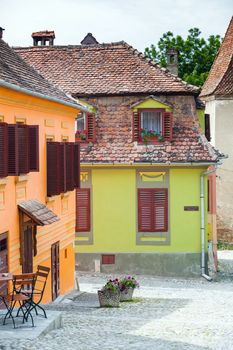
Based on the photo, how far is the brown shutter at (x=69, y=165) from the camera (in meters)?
22.6

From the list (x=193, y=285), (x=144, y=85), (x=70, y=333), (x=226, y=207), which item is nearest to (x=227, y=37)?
(x=226, y=207)

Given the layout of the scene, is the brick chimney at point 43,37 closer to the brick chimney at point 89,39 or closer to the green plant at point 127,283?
the brick chimney at point 89,39

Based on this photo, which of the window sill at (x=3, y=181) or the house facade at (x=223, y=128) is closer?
the window sill at (x=3, y=181)

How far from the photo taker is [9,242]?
58.5 feet

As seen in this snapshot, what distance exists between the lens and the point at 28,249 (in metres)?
19.8

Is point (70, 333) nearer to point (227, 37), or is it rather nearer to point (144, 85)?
point (144, 85)

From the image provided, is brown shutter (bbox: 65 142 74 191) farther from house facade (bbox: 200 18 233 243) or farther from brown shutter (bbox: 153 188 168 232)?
house facade (bbox: 200 18 233 243)

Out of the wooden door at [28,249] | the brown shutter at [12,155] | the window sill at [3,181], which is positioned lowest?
the wooden door at [28,249]

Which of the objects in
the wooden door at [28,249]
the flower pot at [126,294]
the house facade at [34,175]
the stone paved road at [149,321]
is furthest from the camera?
the flower pot at [126,294]

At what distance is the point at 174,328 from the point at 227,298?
784 cm

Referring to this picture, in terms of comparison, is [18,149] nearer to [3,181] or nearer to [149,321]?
[3,181]

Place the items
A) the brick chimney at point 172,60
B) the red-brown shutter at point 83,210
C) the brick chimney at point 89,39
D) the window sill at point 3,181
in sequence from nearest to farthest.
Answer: the window sill at point 3,181 → the red-brown shutter at point 83,210 → the brick chimney at point 172,60 → the brick chimney at point 89,39

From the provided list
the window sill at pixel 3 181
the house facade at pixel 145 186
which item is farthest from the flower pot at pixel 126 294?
the house facade at pixel 145 186

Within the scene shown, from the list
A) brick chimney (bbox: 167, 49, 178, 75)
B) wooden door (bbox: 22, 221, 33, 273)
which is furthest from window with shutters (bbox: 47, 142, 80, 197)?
brick chimney (bbox: 167, 49, 178, 75)
